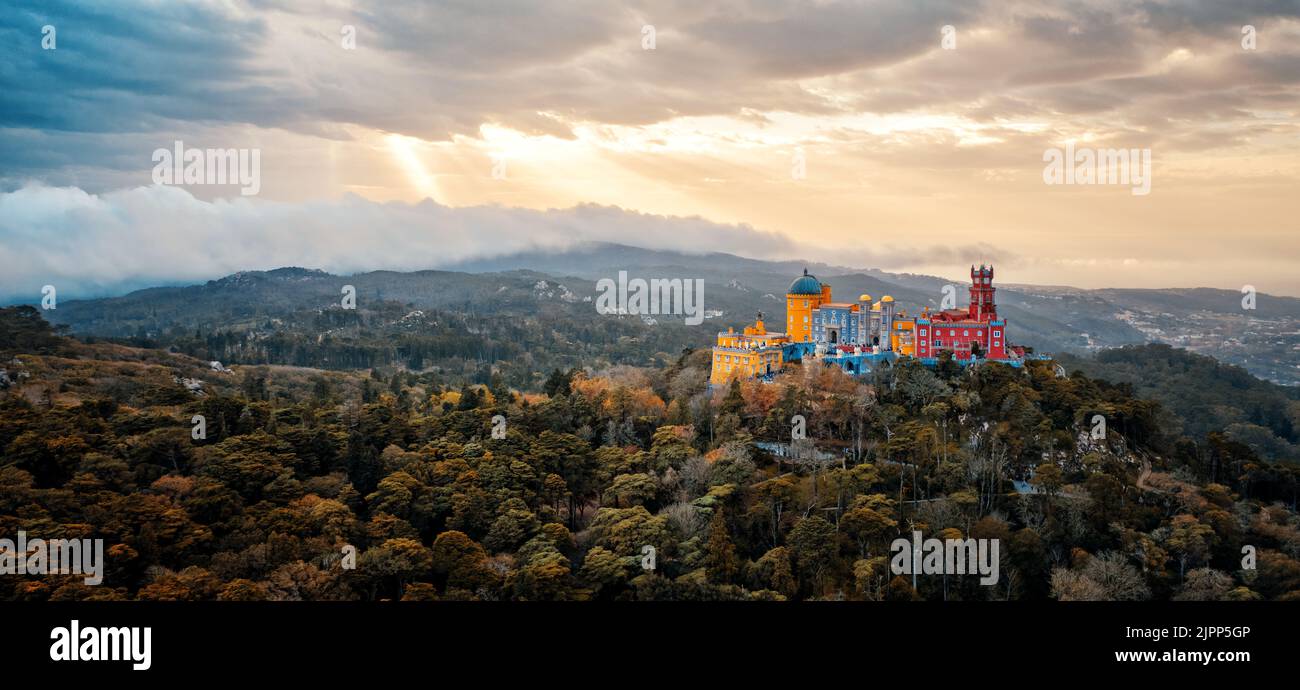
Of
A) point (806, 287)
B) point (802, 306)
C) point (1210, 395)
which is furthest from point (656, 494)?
point (1210, 395)

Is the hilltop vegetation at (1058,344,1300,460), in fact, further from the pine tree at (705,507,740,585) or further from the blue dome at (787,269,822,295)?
the pine tree at (705,507,740,585)

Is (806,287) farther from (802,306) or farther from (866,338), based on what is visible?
(866,338)

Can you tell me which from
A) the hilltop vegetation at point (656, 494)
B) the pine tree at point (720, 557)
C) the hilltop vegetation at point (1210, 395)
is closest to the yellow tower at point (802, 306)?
the hilltop vegetation at point (656, 494)

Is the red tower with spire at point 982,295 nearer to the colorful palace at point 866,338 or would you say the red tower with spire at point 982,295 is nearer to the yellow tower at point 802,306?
the colorful palace at point 866,338

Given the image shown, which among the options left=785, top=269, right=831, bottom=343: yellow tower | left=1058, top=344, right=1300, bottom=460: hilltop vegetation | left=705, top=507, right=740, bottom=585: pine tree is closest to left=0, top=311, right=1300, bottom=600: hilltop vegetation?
left=705, top=507, right=740, bottom=585: pine tree

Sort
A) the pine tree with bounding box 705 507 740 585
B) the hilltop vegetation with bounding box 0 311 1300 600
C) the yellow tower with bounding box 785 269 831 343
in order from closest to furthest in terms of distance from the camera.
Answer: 1. the hilltop vegetation with bounding box 0 311 1300 600
2. the pine tree with bounding box 705 507 740 585
3. the yellow tower with bounding box 785 269 831 343
